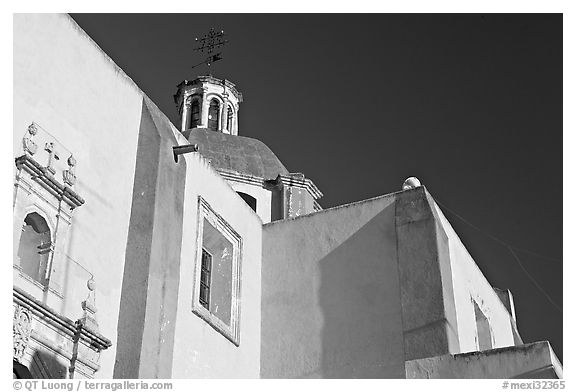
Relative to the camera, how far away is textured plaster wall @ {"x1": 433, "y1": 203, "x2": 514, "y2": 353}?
43.6 ft

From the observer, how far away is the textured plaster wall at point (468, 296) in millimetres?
13281

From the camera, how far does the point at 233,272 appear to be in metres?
13.2

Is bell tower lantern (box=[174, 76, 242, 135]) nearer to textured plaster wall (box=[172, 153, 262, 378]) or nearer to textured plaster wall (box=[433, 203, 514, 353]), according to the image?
textured plaster wall (box=[172, 153, 262, 378])

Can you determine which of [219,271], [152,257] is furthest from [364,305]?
[152,257]

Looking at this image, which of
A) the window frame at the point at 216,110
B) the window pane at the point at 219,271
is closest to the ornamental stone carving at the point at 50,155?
the window pane at the point at 219,271

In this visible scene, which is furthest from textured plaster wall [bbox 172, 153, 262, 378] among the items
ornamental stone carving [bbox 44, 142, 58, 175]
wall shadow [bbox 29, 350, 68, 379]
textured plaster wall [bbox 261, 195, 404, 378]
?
ornamental stone carving [bbox 44, 142, 58, 175]

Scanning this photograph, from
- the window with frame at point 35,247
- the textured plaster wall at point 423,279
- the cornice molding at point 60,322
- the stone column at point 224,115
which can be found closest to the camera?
the cornice molding at point 60,322

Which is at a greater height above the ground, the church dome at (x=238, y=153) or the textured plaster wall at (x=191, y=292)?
the church dome at (x=238, y=153)

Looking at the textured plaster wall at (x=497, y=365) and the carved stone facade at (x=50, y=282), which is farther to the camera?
the textured plaster wall at (x=497, y=365)

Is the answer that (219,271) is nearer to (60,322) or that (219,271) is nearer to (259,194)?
(60,322)

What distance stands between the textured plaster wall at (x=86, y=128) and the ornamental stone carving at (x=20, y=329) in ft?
2.37

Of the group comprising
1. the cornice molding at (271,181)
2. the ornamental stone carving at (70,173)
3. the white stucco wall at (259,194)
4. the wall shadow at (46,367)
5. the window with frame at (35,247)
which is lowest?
the wall shadow at (46,367)

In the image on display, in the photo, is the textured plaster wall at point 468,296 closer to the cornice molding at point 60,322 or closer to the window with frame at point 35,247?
the cornice molding at point 60,322

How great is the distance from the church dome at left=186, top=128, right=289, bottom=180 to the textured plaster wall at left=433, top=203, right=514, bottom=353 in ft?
21.5
